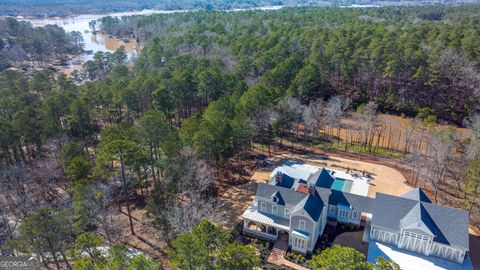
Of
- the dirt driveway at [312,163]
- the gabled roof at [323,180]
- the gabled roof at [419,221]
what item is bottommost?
the dirt driveway at [312,163]

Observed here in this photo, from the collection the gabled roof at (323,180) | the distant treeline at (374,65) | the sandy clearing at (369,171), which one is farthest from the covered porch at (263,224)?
the distant treeline at (374,65)

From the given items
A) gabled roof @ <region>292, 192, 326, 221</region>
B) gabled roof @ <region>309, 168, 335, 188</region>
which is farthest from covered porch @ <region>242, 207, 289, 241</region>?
gabled roof @ <region>309, 168, 335, 188</region>

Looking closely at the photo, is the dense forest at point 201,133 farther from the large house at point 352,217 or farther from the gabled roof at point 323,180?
the gabled roof at point 323,180

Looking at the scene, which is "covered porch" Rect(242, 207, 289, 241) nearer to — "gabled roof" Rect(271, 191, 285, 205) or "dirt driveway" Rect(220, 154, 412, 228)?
"gabled roof" Rect(271, 191, 285, 205)

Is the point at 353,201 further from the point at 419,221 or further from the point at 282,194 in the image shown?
the point at 282,194

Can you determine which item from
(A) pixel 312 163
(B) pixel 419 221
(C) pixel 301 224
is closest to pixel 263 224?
(C) pixel 301 224

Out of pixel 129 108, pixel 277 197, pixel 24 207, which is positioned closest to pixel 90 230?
pixel 24 207

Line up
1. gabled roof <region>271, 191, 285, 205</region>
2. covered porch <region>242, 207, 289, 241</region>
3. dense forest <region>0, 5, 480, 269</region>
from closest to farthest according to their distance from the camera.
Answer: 1. dense forest <region>0, 5, 480, 269</region>
2. covered porch <region>242, 207, 289, 241</region>
3. gabled roof <region>271, 191, 285, 205</region>
